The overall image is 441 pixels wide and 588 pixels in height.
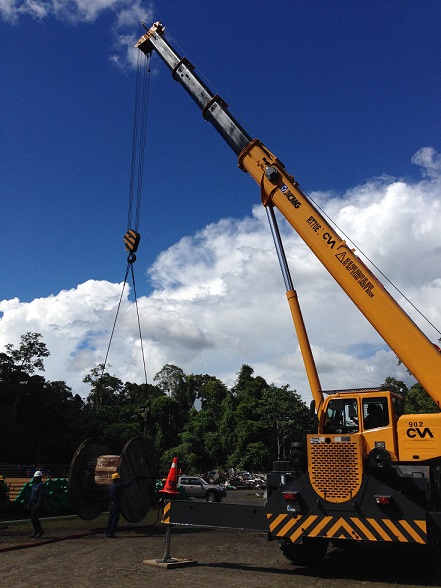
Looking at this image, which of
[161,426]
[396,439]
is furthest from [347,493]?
[161,426]

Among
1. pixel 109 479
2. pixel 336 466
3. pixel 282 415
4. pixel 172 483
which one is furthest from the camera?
pixel 282 415

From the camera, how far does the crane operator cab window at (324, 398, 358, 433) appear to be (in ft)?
33.5

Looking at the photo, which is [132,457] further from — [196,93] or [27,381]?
[27,381]

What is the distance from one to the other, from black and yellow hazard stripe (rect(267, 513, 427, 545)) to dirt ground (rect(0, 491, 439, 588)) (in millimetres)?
697

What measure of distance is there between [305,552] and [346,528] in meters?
1.51

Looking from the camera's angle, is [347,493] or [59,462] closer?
[347,493]

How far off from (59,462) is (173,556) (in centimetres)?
5173

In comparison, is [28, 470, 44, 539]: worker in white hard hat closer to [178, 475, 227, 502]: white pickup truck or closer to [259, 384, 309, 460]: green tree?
[178, 475, 227, 502]: white pickup truck

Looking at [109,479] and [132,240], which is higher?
[132,240]

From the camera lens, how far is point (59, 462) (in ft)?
189

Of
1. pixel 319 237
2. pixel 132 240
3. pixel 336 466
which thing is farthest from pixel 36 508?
pixel 319 237

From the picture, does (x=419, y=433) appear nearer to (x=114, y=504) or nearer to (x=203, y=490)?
(x=114, y=504)

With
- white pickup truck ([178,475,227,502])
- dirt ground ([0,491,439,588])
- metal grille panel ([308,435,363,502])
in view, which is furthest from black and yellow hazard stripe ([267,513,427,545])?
white pickup truck ([178,475,227,502])

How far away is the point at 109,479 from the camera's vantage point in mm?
14398
